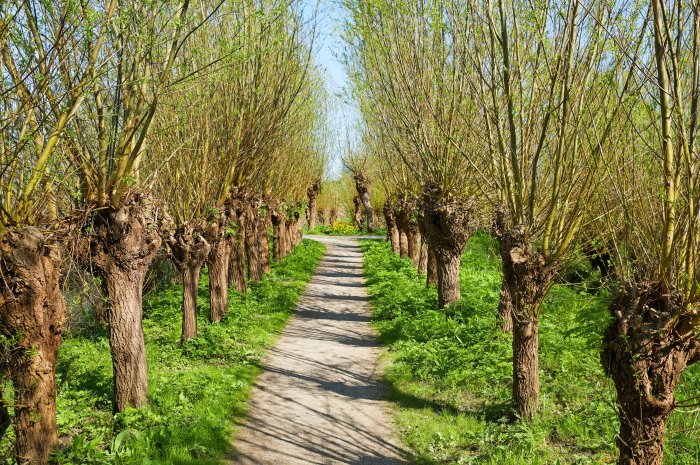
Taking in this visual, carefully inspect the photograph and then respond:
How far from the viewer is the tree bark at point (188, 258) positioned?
12.1m

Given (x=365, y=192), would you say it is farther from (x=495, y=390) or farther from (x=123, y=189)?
(x=123, y=189)

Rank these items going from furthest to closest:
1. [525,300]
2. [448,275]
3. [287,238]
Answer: [287,238] < [448,275] < [525,300]

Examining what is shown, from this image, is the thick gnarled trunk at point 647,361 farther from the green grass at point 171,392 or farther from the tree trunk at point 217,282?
the tree trunk at point 217,282

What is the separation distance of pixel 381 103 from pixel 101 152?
8528 mm

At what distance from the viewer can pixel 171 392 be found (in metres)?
8.85

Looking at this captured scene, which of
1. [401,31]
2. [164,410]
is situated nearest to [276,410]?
[164,410]

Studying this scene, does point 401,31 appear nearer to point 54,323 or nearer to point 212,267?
point 212,267

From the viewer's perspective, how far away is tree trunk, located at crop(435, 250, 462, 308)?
13492mm

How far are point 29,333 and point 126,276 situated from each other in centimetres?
205

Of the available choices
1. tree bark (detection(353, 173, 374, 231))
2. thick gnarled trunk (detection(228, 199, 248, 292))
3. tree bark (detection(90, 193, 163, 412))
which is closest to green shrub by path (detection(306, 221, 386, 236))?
tree bark (detection(353, 173, 374, 231))

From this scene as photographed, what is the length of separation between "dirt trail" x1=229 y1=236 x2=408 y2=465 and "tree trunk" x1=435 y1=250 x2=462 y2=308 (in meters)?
1.80

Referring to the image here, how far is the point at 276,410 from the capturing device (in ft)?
29.0

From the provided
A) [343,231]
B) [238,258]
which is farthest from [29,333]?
[343,231]

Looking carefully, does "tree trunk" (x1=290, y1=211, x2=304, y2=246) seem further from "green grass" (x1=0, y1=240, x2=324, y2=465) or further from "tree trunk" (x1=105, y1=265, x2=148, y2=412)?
"tree trunk" (x1=105, y1=265, x2=148, y2=412)
